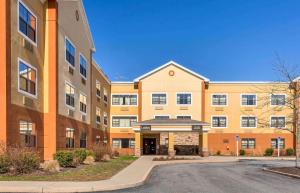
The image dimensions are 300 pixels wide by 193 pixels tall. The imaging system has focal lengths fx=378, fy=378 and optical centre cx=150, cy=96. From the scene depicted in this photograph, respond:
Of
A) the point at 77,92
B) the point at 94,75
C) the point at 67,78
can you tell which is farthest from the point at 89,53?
the point at 67,78

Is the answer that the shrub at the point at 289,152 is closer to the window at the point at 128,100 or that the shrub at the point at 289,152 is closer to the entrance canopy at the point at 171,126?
the entrance canopy at the point at 171,126

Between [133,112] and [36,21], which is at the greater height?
[36,21]

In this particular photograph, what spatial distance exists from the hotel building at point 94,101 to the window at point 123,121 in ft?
0.49

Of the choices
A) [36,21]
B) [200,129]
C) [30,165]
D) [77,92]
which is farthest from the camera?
[200,129]

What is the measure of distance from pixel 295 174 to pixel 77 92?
19.2 m

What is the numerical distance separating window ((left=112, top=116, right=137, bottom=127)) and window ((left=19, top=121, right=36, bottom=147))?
110 feet

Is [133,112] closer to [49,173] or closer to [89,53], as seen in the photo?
[89,53]

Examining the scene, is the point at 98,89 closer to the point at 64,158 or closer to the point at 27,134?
the point at 64,158

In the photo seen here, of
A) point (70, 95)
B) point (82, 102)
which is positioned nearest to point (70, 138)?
point (70, 95)

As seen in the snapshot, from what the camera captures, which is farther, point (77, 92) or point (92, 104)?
point (92, 104)

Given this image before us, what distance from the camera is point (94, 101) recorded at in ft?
141

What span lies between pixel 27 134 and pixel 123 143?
34.6 metres

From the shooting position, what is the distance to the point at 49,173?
60.2ft

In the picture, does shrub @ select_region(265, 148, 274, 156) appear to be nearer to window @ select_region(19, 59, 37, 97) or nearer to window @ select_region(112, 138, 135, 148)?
window @ select_region(112, 138, 135, 148)
